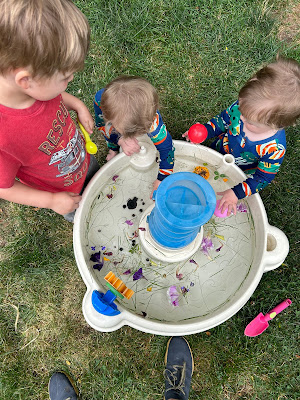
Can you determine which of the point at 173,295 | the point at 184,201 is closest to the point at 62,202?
the point at 184,201

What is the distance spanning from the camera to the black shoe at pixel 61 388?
168 cm

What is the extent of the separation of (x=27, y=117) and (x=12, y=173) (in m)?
0.21

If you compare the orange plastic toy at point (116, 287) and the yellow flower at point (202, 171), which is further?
the yellow flower at point (202, 171)

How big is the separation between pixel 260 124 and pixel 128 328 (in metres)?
1.31

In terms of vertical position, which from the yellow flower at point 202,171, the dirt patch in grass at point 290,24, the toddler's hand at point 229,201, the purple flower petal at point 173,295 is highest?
the dirt patch in grass at point 290,24

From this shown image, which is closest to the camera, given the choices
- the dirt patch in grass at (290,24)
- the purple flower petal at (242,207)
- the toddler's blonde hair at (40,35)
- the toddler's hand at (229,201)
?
the toddler's blonde hair at (40,35)

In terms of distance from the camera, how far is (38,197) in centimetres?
127

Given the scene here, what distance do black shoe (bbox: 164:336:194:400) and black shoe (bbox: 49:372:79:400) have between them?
518mm

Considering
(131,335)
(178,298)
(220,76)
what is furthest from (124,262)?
(220,76)

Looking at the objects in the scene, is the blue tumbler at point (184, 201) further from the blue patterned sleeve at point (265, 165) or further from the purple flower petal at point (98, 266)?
the purple flower petal at point (98, 266)

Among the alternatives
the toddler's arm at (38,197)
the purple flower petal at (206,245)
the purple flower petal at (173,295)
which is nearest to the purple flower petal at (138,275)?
the purple flower petal at (173,295)

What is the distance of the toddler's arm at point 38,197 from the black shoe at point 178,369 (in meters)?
1.01

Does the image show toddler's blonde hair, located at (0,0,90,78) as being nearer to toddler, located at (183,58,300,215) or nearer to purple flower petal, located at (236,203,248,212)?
toddler, located at (183,58,300,215)

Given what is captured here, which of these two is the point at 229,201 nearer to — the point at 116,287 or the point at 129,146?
the point at 129,146
